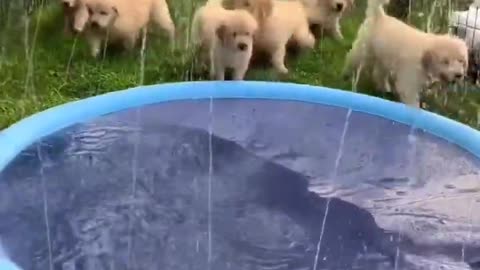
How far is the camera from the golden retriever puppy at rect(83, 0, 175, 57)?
511 centimetres

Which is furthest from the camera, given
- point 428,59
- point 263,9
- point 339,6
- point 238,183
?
point 339,6

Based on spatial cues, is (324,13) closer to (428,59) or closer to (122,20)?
(428,59)

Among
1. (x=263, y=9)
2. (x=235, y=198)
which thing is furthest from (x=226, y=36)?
(x=235, y=198)

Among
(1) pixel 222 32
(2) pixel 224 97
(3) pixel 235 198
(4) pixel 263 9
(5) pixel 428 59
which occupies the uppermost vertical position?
(4) pixel 263 9

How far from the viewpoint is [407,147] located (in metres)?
4.24

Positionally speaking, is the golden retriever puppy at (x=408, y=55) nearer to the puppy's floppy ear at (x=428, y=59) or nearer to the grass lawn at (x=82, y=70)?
the puppy's floppy ear at (x=428, y=59)

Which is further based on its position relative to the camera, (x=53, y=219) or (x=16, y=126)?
(x=16, y=126)

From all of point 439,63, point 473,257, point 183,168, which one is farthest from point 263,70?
point 473,257

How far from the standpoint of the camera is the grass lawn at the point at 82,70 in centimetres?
493

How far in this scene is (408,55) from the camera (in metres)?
4.75

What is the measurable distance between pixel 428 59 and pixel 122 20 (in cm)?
176

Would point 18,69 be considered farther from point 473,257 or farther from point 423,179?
point 473,257

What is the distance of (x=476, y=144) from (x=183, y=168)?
4.39 feet

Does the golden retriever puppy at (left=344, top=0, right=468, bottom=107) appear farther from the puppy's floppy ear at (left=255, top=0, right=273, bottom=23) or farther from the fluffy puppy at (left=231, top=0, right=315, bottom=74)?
the puppy's floppy ear at (left=255, top=0, right=273, bottom=23)
